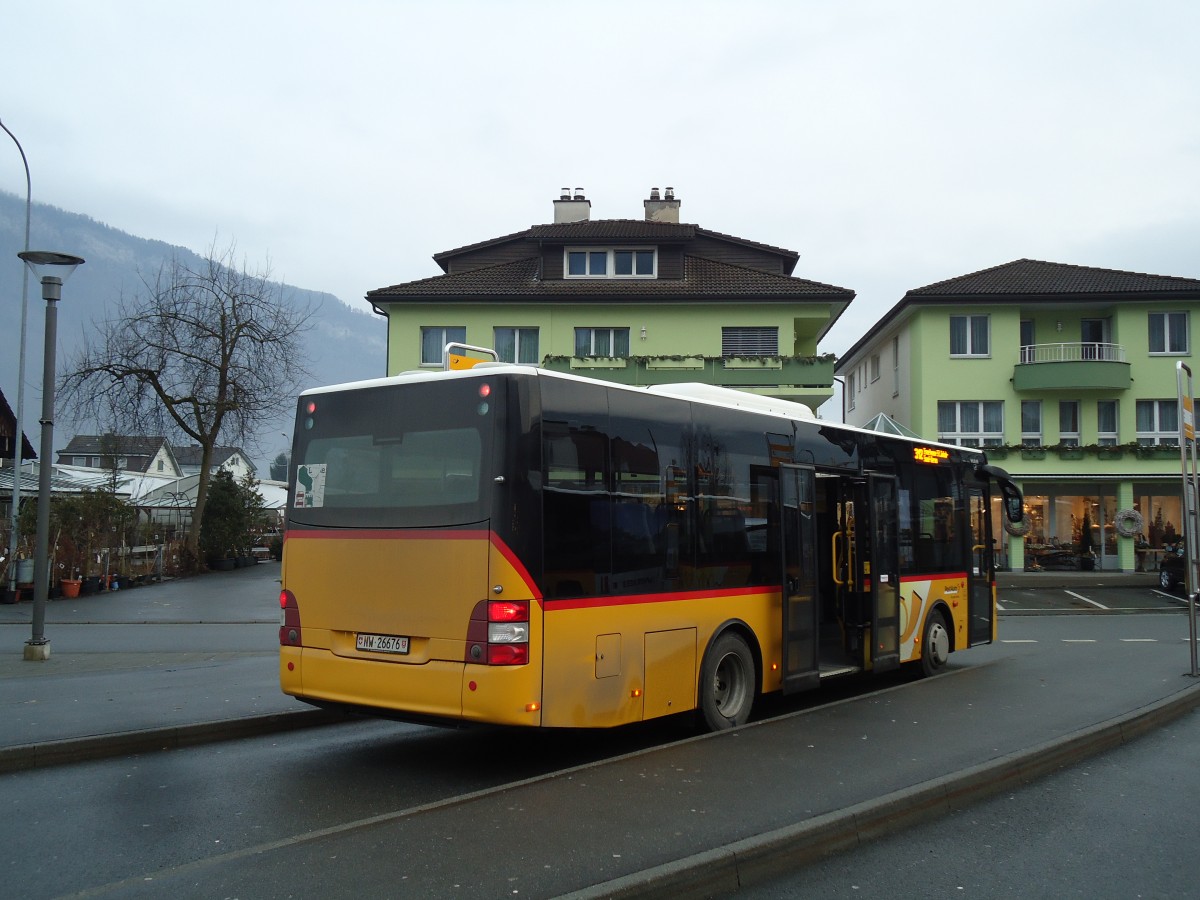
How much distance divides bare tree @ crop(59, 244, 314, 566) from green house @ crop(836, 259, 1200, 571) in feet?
81.9

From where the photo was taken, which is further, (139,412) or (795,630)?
(139,412)

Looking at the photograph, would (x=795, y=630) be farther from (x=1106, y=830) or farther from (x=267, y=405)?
(x=267, y=405)

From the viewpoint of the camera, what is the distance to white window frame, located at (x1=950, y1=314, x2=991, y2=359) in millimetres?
41000

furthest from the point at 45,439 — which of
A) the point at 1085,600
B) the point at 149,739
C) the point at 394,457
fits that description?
the point at 1085,600

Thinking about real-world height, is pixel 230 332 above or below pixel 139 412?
above

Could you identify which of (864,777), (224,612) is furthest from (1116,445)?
(864,777)

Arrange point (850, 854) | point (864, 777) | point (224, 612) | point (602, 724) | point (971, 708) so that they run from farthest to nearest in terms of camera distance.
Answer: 1. point (224, 612)
2. point (971, 708)
3. point (602, 724)
4. point (864, 777)
5. point (850, 854)

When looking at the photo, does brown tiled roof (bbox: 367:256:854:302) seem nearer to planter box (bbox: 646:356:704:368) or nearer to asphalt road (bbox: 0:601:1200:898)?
planter box (bbox: 646:356:704:368)

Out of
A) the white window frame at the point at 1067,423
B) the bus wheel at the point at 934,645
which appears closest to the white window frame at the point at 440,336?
the white window frame at the point at 1067,423

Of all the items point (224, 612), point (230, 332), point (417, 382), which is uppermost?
point (230, 332)

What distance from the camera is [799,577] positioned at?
1066 centimetres

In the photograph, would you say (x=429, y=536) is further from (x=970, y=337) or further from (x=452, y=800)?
(x=970, y=337)

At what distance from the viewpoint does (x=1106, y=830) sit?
22.0 ft

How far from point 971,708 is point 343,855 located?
704 centimetres
